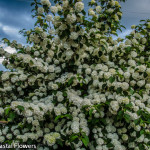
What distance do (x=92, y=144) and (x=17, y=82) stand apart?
144 cm

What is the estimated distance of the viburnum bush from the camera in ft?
6.55

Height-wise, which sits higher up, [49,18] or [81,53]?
[49,18]

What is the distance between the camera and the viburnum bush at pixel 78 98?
200 cm

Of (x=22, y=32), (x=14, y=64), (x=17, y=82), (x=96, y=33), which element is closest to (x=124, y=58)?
(x=96, y=33)

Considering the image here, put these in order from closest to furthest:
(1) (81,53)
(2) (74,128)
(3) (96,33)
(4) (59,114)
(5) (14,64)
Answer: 1. (2) (74,128)
2. (4) (59,114)
3. (1) (81,53)
4. (3) (96,33)
5. (5) (14,64)

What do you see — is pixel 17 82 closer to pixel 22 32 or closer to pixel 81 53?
pixel 81 53

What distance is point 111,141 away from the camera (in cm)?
208

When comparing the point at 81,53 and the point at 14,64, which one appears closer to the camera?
the point at 81,53

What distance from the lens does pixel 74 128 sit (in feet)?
6.16

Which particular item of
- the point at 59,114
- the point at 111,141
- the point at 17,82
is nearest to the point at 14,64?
the point at 17,82

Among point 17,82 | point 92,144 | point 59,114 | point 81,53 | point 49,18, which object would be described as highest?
point 49,18

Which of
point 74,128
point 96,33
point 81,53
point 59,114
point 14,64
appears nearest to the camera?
point 74,128

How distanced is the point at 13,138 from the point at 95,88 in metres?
1.40

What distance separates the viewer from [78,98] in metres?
2.17
